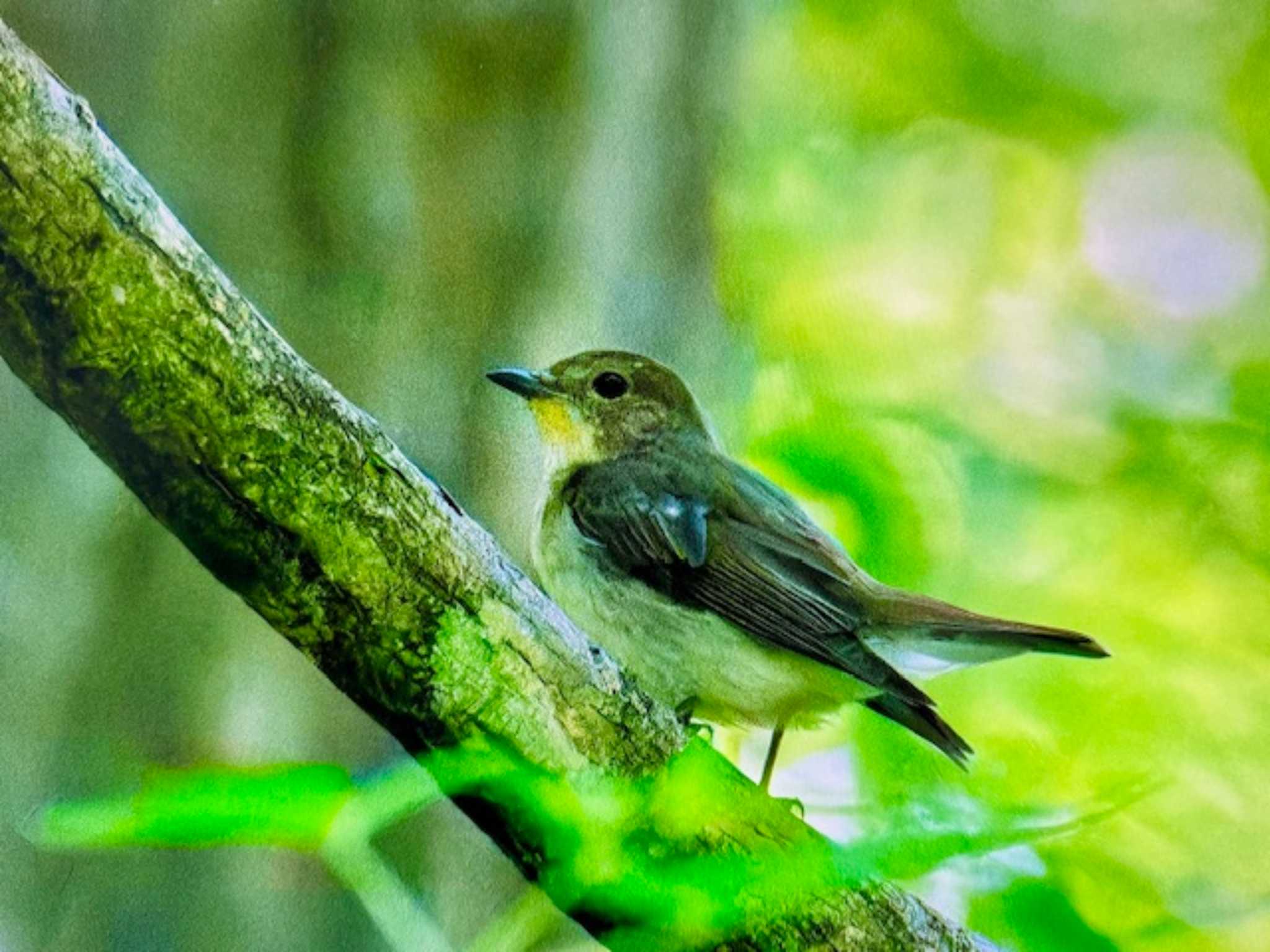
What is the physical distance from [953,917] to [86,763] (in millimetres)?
548

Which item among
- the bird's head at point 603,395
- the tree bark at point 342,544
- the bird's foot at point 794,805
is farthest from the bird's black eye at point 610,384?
the bird's foot at point 794,805

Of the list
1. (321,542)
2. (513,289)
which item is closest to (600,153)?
(513,289)

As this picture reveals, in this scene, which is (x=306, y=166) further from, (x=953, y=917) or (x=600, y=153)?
(x=953, y=917)

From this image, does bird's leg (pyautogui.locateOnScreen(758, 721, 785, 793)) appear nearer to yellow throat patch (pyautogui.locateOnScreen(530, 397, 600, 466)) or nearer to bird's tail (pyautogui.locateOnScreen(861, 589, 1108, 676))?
bird's tail (pyautogui.locateOnScreen(861, 589, 1108, 676))

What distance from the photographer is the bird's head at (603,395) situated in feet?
3.45

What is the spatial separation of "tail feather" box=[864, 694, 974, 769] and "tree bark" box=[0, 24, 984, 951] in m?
0.10

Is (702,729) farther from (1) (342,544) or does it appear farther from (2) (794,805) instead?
(1) (342,544)

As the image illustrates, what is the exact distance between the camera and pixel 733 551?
106 cm

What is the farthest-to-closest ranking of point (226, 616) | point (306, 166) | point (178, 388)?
point (306, 166)
point (226, 616)
point (178, 388)

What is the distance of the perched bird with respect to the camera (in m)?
0.98

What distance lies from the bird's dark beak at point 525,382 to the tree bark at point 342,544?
0.18 metres

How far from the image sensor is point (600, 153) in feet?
3.47

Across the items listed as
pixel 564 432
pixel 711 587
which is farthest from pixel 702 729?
pixel 564 432

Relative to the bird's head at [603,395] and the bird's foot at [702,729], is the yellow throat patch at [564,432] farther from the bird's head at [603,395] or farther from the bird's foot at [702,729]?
the bird's foot at [702,729]
